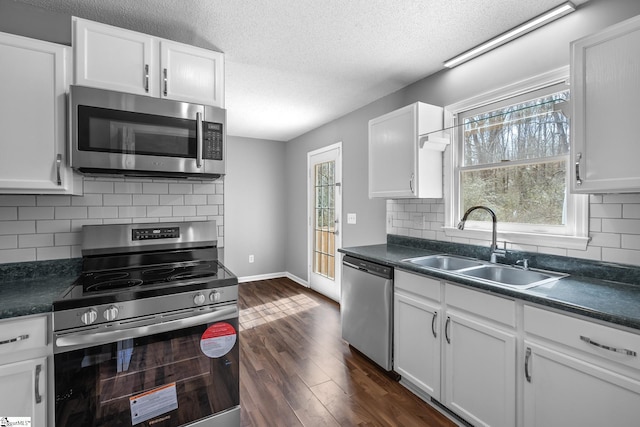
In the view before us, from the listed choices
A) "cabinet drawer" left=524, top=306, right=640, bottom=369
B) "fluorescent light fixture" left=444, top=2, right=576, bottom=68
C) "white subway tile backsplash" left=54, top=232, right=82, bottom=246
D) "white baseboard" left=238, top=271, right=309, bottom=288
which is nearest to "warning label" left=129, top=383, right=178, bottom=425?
"white subway tile backsplash" left=54, top=232, right=82, bottom=246

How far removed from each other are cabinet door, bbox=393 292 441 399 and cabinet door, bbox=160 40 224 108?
1.93 m

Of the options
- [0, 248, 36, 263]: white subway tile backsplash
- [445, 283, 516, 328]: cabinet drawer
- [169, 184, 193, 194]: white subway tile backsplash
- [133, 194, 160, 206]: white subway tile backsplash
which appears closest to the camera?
[445, 283, 516, 328]: cabinet drawer

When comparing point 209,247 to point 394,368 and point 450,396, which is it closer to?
point 394,368

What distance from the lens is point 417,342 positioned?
209cm

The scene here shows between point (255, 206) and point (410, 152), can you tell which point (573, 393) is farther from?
point (255, 206)

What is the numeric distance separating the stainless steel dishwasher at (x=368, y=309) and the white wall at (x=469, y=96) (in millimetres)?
732

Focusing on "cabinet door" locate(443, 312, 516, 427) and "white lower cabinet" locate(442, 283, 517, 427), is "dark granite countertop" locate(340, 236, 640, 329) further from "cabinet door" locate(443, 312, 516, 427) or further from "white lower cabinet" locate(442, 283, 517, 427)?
"cabinet door" locate(443, 312, 516, 427)

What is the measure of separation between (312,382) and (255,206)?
11.1ft

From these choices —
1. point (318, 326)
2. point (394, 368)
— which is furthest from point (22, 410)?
point (318, 326)

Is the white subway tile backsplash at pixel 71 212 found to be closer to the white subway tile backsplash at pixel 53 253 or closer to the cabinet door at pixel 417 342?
the white subway tile backsplash at pixel 53 253

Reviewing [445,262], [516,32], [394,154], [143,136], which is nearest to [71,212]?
[143,136]

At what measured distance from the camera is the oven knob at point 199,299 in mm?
1643

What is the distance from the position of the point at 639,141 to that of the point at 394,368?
1.94 m

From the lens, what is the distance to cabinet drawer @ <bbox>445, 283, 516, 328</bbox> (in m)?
1.56
